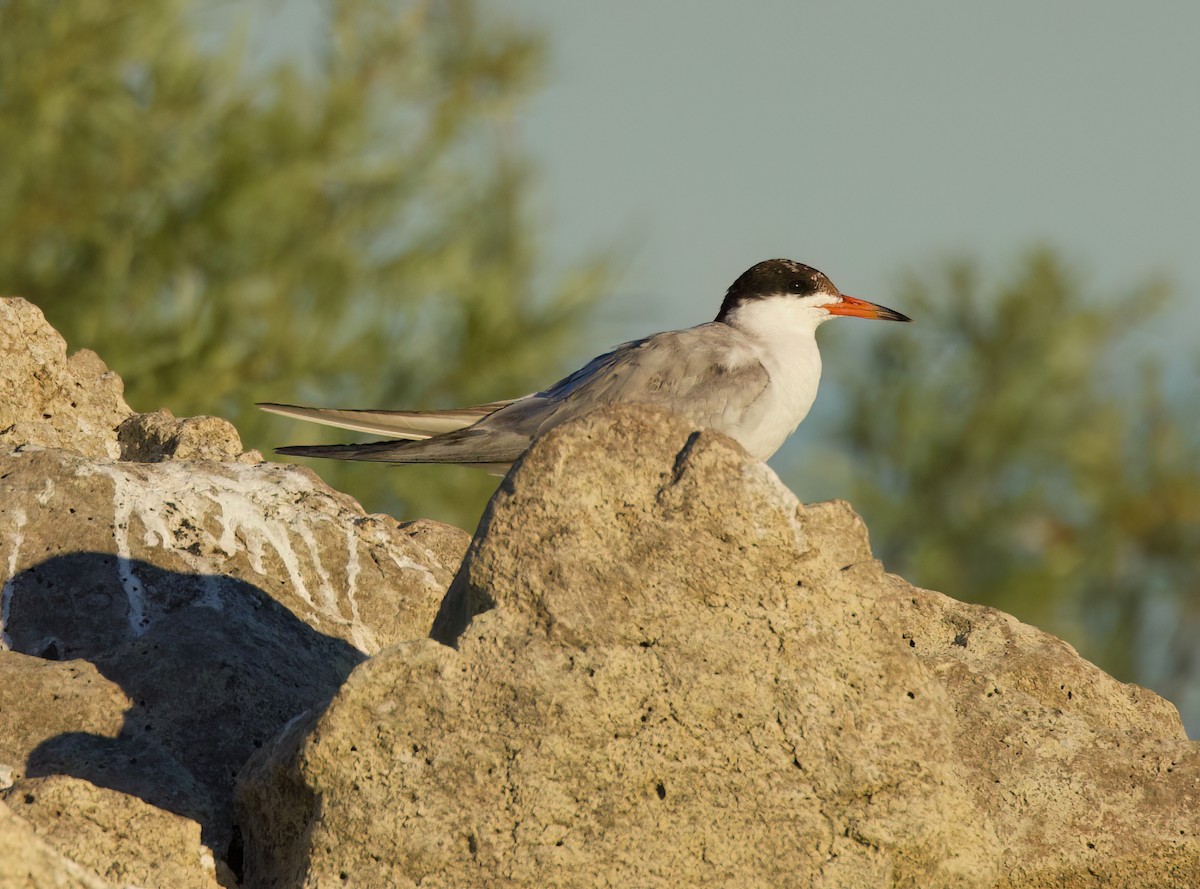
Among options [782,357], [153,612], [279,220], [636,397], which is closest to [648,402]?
[636,397]

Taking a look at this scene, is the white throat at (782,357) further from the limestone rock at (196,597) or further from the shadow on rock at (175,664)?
the shadow on rock at (175,664)

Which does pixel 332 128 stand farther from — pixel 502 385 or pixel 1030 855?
pixel 1030 855

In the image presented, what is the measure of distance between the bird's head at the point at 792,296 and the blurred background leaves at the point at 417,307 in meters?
5.59

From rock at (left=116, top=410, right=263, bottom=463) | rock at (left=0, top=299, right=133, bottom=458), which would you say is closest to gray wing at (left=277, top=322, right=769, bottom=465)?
rock at (left=116, top=410, right=263, bottom=463)

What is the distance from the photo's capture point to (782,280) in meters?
6.30

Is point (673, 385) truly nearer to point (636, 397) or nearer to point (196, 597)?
point (636, 397)

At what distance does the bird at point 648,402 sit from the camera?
553 cm

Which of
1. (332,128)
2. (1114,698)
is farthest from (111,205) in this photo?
(1114,698)

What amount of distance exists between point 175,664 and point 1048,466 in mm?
11386

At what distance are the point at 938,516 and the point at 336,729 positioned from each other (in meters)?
11.8

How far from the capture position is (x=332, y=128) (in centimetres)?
1330

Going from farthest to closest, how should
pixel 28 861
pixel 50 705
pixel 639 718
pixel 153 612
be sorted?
1. pixel 153 612
2. pixel 50 705
3. pixel 639 718
4. pixel 28 861

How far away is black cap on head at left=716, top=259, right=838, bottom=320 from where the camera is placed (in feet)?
20.7

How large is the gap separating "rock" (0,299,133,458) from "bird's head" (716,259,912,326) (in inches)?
88.7
